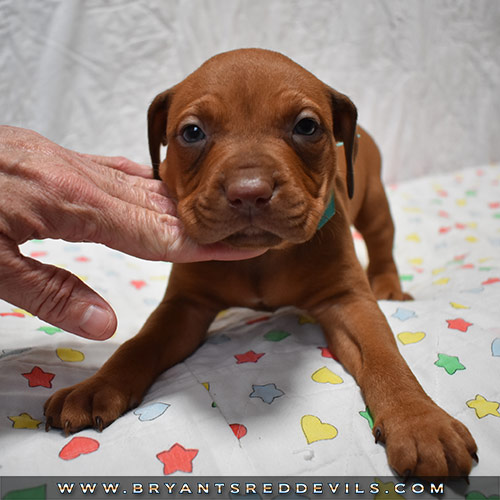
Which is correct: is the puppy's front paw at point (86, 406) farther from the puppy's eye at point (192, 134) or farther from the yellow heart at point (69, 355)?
the puppy's eye at point (192, 134)

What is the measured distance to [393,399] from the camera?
211 cm

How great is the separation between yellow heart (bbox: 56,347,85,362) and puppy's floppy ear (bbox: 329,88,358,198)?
169 centimetres

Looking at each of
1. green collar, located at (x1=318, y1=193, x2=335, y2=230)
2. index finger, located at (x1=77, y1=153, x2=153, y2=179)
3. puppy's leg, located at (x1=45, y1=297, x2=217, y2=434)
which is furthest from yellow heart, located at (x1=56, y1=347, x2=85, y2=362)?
green collar, located at (x1=318, y1=193, x2=335, y2=230)

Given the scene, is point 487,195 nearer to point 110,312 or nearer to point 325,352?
point 325,352

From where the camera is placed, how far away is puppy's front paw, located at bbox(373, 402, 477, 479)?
1.82 m

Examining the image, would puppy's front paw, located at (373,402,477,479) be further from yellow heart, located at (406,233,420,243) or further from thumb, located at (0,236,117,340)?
yellow heart, located at (406,233,420,243)

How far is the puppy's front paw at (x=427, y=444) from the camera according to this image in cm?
182

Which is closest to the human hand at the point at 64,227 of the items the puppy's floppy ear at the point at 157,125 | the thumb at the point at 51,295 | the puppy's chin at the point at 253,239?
the thumb at the point at 51,295

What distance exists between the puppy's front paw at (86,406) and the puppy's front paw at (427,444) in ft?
3.32

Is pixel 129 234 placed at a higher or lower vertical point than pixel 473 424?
higher

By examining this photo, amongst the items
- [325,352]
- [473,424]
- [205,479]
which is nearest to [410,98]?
[325,352]

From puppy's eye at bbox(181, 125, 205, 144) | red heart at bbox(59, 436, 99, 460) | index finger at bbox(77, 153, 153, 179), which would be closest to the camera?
red heart at bbox(59, 436, 99, 460)

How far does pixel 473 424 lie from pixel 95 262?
289 cm

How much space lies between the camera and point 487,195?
5.66 meters
